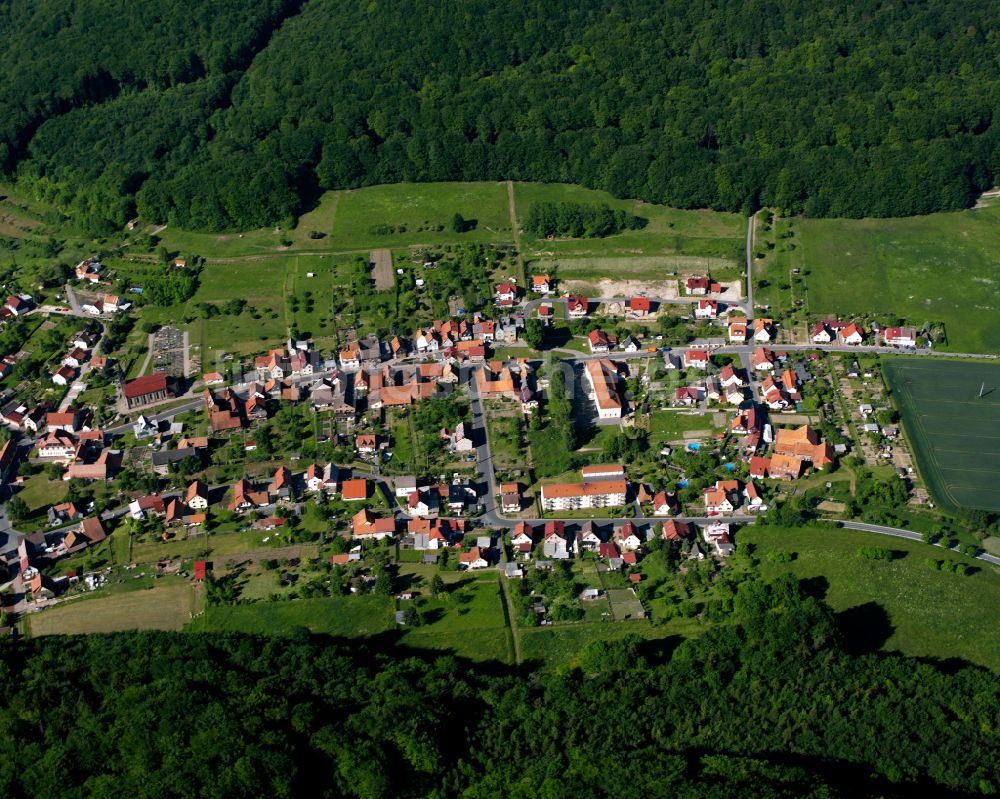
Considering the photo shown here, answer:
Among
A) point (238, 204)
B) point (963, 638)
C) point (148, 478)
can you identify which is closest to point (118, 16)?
point (238, 204)

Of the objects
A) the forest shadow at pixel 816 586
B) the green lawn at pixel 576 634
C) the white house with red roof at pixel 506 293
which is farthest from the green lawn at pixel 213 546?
the white house with red roof at pixel 506 293

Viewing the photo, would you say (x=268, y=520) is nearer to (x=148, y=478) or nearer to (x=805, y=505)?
(x=148, y=478)

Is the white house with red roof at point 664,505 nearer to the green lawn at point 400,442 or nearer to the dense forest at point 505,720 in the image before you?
the dense forest at point 505,720

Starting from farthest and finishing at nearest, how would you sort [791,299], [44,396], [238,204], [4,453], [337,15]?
[337,15], [238,204], [791,299], [44,396], [4,453]

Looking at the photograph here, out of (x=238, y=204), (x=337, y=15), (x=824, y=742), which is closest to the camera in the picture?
(x=824, y=742)

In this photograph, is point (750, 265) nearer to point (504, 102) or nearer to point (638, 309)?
point (638, 309)

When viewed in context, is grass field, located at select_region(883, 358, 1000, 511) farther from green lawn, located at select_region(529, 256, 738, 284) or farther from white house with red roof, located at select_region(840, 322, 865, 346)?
green lawn, located at select_region(529, 256, 738, 284)
